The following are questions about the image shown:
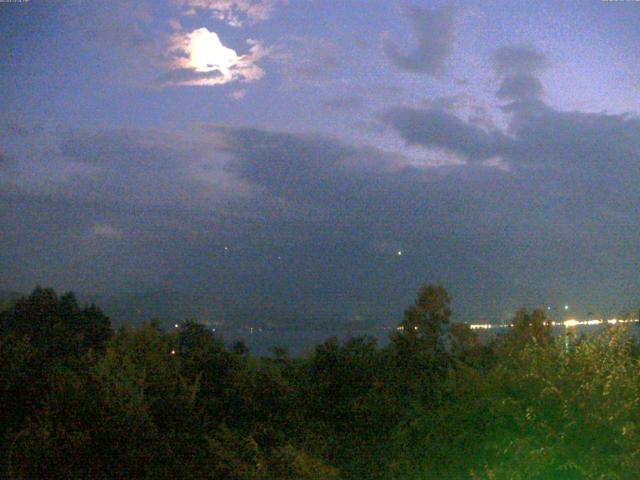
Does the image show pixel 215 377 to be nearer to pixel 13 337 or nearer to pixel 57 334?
pixel 13 337

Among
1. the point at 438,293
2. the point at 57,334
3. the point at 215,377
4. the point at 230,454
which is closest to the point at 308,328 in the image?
the point at 438,293

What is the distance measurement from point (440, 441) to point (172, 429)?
3498 millimetres

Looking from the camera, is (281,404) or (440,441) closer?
(440,441)

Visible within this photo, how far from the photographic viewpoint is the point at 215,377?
38.7ft

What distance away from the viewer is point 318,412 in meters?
11.0

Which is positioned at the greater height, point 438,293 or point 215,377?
point 438,293

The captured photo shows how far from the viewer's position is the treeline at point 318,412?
23.1 feet

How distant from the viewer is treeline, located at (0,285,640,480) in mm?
7035

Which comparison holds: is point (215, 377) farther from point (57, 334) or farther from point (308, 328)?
A: point (308, 328)

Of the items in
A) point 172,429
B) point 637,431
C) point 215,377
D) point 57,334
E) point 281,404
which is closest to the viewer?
point 637,431

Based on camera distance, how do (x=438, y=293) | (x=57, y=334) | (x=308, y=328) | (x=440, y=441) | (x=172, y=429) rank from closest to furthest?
1. (x=440, y=441)
2. (x=172, y=429)
3. (x=57, y=334)
4. (x=438, y=293)
5. (x=308, y=328)

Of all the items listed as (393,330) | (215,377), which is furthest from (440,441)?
(393,330)

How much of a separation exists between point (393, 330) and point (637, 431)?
1198 centimetres

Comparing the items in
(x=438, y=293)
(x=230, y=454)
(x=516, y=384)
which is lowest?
(x=230, y=454)
